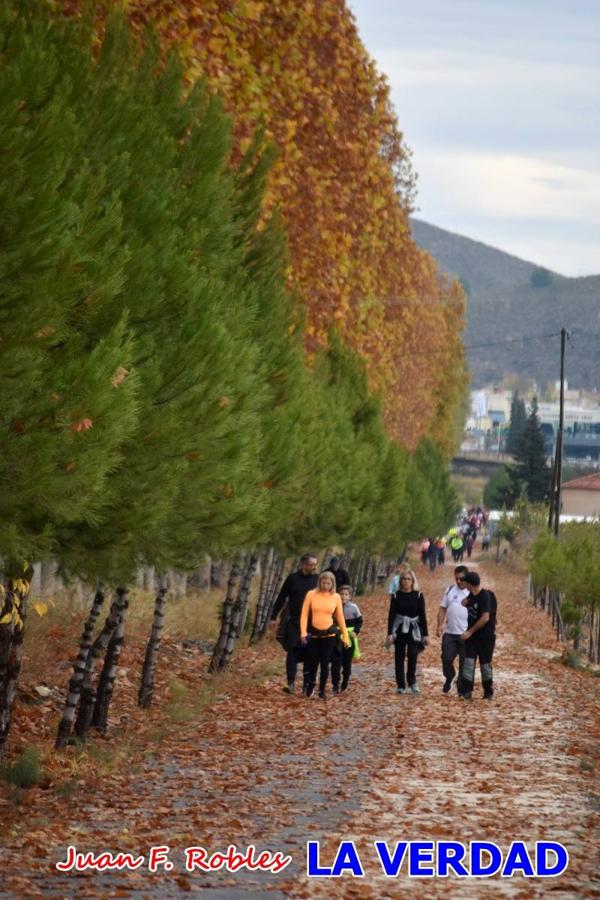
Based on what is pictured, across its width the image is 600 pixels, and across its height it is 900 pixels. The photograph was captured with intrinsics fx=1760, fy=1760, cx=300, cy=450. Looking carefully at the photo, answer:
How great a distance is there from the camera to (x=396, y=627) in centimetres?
2361

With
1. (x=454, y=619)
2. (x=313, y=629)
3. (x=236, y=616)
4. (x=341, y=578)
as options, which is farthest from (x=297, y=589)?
(x=236, y=616)

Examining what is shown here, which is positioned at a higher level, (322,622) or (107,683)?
(322,622)

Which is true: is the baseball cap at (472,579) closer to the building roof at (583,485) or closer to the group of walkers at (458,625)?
the group of walkers at (458,625)

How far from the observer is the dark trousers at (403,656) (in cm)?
2369

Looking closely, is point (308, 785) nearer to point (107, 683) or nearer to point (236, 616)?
point (107, 683)

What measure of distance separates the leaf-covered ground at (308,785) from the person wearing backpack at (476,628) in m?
0.48

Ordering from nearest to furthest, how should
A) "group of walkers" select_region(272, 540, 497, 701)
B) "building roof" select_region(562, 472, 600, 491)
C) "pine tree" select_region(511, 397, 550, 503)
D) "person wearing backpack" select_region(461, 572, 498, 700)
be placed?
"group of walkers" select_region(272, 540, 497, 701), "person wearing backpack" select_region(461, 572, 498, 700), "pine tree" select_region(511, 397, 550, 503), "building roof" select_region(562, 472, 600, 491)

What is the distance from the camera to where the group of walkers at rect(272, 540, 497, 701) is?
74.7 ft

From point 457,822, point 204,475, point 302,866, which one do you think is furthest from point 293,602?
point 302,866

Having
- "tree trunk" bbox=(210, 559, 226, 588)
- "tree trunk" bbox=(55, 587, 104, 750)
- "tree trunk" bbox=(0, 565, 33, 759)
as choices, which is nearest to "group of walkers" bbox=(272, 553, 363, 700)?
"tree trunk" bbox=(55, 587, 104, 750)

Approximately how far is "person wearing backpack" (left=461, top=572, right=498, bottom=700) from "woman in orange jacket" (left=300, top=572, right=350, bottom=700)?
1789mm

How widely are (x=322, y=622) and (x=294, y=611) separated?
0.88m

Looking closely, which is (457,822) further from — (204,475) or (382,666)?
(382,666)

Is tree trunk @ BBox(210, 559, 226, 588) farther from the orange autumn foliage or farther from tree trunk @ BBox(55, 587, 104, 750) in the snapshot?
tree trunk @ BBox(55, 587, 104, 750)
